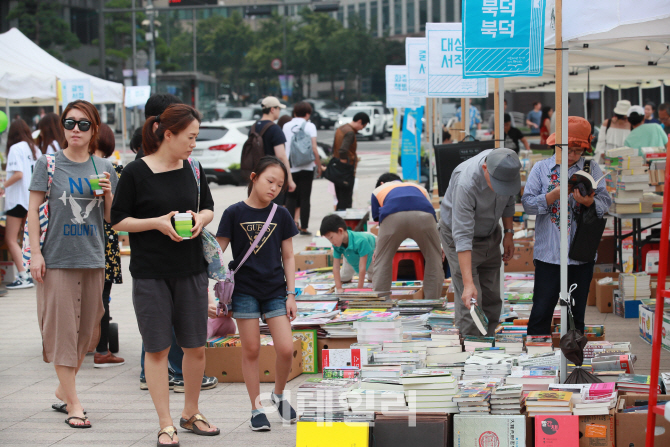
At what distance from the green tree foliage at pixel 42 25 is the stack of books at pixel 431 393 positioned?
37088 millimetres

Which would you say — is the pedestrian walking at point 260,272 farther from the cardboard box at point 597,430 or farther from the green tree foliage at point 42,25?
the green tree foliage at point 42,25

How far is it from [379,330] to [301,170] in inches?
251

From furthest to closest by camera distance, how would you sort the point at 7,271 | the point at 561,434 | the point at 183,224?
the point at 7,271 → the point at 183,224 → the point at 561,434

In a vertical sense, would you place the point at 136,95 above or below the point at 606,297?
above

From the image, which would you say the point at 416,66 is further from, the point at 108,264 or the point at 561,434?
the point at 561,434

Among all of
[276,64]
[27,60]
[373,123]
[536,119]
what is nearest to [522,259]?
[27,60]

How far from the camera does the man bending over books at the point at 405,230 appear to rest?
6.62 meters

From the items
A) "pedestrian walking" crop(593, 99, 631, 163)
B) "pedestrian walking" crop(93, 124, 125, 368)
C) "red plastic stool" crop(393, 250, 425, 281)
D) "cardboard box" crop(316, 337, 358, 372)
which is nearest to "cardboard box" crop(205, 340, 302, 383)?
"cardboard box" crop(316, 337, 358, 372)

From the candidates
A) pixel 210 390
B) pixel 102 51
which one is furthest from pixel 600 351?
pixel 102 51

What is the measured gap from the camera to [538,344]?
5129mm

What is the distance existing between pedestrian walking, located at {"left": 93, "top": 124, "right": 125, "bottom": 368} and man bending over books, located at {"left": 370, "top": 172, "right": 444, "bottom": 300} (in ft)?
7.53

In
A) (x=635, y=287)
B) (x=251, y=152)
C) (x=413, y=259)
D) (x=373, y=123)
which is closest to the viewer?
(x=635, y=287)

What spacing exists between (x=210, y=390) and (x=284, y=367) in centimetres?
117

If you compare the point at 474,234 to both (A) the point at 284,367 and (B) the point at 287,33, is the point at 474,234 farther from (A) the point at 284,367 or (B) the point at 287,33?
(B) the point at 287,33
